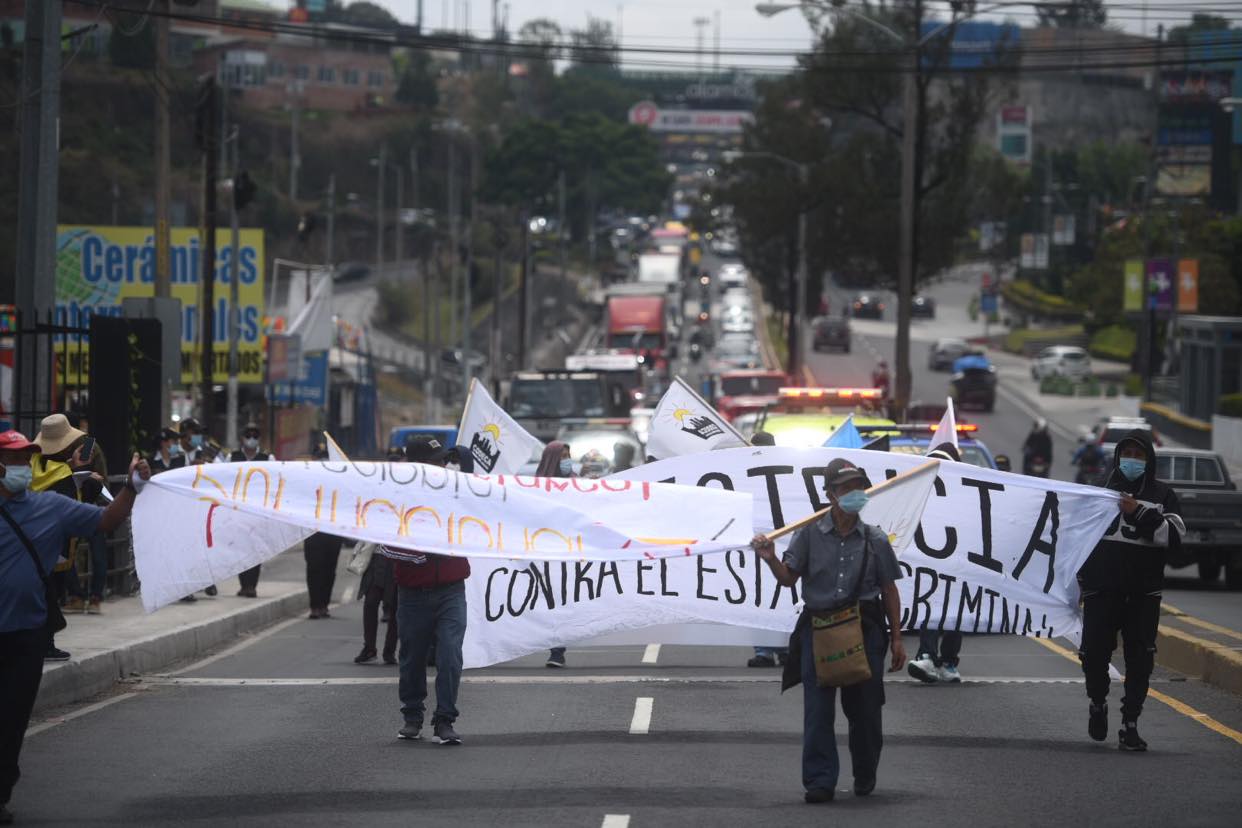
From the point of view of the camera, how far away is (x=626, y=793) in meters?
9.38

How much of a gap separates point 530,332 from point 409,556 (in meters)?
77.9

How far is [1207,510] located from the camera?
2348cm

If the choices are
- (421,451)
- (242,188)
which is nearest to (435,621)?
(421,451)

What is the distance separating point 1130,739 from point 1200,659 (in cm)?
429

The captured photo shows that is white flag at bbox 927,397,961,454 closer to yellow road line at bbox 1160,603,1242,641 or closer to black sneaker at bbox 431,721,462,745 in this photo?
yellow road line at bbox 1160,603,1242,641

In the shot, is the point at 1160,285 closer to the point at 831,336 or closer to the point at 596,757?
the point at 831,336

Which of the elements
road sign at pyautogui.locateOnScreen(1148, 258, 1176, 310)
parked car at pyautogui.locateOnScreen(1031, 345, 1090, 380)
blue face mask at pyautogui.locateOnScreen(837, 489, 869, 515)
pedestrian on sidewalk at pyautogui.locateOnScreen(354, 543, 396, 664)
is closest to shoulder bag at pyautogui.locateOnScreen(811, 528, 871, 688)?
blue face mask at pyautogui.locateOnScreen(837, 489, 869, 515)

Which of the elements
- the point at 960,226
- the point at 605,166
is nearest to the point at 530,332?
the point at 960,226

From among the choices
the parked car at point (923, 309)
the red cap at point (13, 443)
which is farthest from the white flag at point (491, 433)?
the parked car at point (923, 309)

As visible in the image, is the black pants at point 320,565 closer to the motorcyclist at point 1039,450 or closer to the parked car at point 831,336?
the motorcyclist at point 1039,450

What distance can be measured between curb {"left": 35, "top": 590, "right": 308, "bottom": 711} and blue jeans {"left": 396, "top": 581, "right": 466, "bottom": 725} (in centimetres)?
304

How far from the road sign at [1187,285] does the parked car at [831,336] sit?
2362 centimetres

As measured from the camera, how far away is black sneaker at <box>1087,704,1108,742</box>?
10.9 m

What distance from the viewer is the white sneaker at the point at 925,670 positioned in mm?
14117
